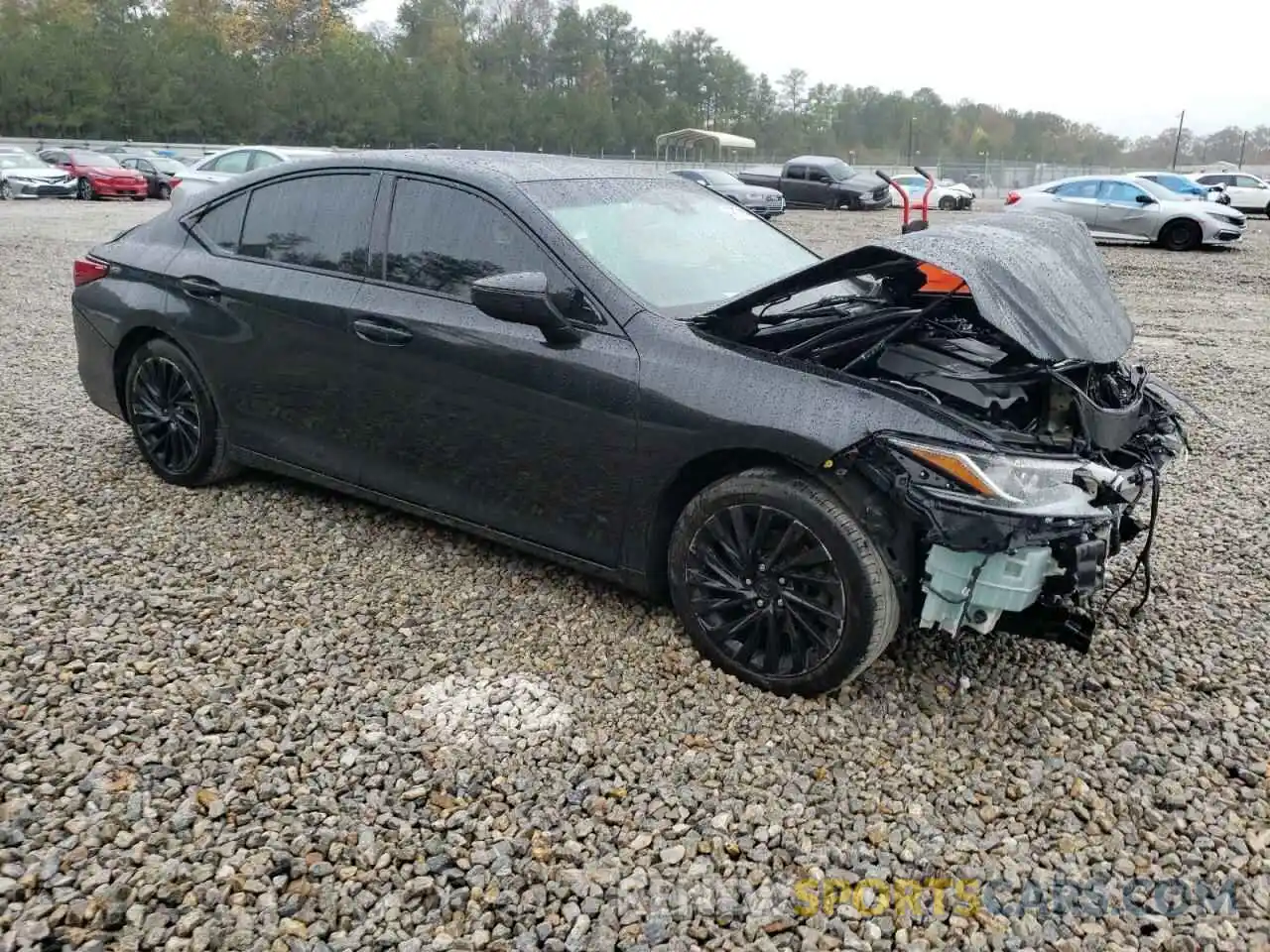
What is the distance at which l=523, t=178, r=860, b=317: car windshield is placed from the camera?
11.6 ft

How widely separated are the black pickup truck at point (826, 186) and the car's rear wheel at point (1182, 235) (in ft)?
36.9

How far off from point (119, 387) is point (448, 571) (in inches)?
82.4

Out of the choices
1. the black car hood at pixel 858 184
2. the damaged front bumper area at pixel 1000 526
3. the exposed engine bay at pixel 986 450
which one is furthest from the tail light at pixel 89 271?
the black car hood at pixel 858 184

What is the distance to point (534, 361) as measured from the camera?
11.3 feet

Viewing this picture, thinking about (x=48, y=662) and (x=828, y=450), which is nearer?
(x=828, y=450)

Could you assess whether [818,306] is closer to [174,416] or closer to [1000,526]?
[1000,526]

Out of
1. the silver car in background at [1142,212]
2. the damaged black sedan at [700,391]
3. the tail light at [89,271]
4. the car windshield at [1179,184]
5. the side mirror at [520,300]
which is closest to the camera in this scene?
the damaged black sedan at [700,391]

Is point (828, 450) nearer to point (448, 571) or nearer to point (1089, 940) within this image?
point (1089, 940)

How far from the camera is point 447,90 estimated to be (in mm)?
62812

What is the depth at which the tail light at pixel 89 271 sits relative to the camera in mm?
4859

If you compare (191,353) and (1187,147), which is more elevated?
(1187,147)

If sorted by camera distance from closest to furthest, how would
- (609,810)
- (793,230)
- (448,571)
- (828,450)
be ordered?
1. (609,810)
2. (828,450)
3. (448,571)
4. (793,230)

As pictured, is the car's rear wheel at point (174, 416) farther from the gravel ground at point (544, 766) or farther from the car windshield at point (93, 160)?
the car windshield at point (93, 160)

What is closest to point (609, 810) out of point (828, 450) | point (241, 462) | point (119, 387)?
point (828, 450)
